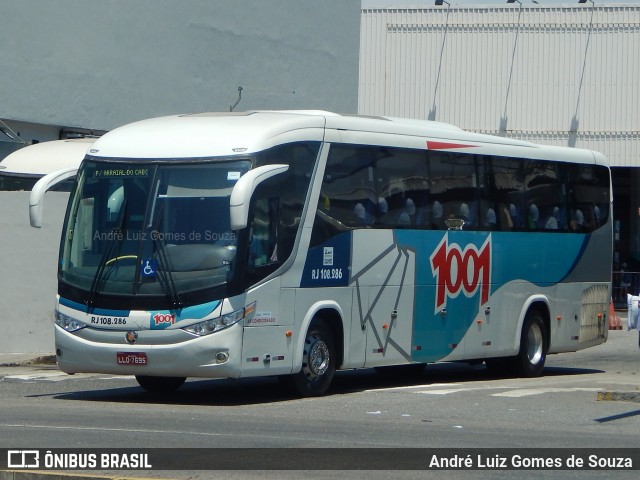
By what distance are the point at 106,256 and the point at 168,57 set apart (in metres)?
15.3

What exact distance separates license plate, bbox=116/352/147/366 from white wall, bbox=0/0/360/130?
1141 centimetres

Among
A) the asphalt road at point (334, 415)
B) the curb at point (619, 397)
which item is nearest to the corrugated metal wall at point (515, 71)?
the asphalt road at point (334, 415)

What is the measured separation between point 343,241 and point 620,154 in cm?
2590

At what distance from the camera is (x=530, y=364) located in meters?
20.0

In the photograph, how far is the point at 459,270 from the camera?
18.2m

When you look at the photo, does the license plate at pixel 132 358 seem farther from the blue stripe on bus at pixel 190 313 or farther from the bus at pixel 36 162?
the bus at pixel 36 162

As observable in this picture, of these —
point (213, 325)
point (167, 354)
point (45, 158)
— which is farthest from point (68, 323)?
point (45, 158)

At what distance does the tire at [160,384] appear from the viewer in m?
16.3

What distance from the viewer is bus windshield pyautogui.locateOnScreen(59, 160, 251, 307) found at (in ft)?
46.8

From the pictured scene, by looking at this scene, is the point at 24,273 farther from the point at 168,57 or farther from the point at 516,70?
the point at 516,70

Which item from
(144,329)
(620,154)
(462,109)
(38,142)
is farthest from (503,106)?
(144,329)

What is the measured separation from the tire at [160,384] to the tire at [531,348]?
5.90 metres

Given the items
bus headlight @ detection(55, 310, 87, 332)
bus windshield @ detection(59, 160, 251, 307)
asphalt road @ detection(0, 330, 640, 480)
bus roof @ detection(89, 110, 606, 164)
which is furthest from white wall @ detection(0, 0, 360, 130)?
bus headlight @ detection(55, 310, 87, 332)

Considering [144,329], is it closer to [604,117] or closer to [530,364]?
[530,364]
